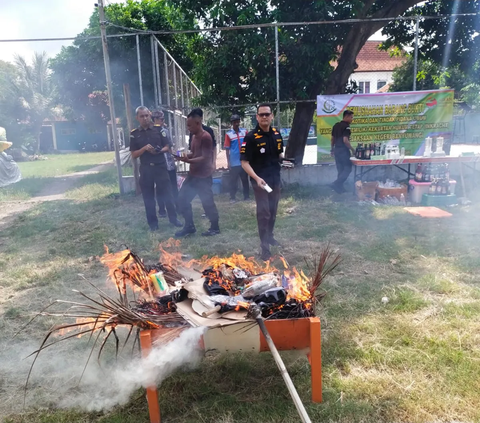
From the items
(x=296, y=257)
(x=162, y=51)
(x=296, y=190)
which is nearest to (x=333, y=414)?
(x=296, y=257)

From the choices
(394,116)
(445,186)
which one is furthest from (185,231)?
(394,116)

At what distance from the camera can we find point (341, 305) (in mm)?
4055

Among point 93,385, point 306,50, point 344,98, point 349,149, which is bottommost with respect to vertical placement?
point 93,385

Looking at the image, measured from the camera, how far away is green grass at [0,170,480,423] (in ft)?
8.93

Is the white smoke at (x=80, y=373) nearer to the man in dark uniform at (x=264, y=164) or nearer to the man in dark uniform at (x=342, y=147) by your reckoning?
the man in dark uniform at (x=264, y=164)

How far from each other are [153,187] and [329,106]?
195 inches

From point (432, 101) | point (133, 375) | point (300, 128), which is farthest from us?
point (300, 128)

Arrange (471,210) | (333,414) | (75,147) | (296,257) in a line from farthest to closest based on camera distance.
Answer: (75,147) < (471,210) < (296,257) < (333,414)

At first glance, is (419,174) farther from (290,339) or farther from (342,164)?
(290,339)

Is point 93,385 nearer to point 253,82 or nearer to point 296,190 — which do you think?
point 296,190

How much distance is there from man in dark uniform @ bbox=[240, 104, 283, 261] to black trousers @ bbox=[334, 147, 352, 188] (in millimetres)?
4005

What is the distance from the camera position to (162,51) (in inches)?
414

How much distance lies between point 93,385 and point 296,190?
7.14 m

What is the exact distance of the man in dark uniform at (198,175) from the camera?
6137 mm
